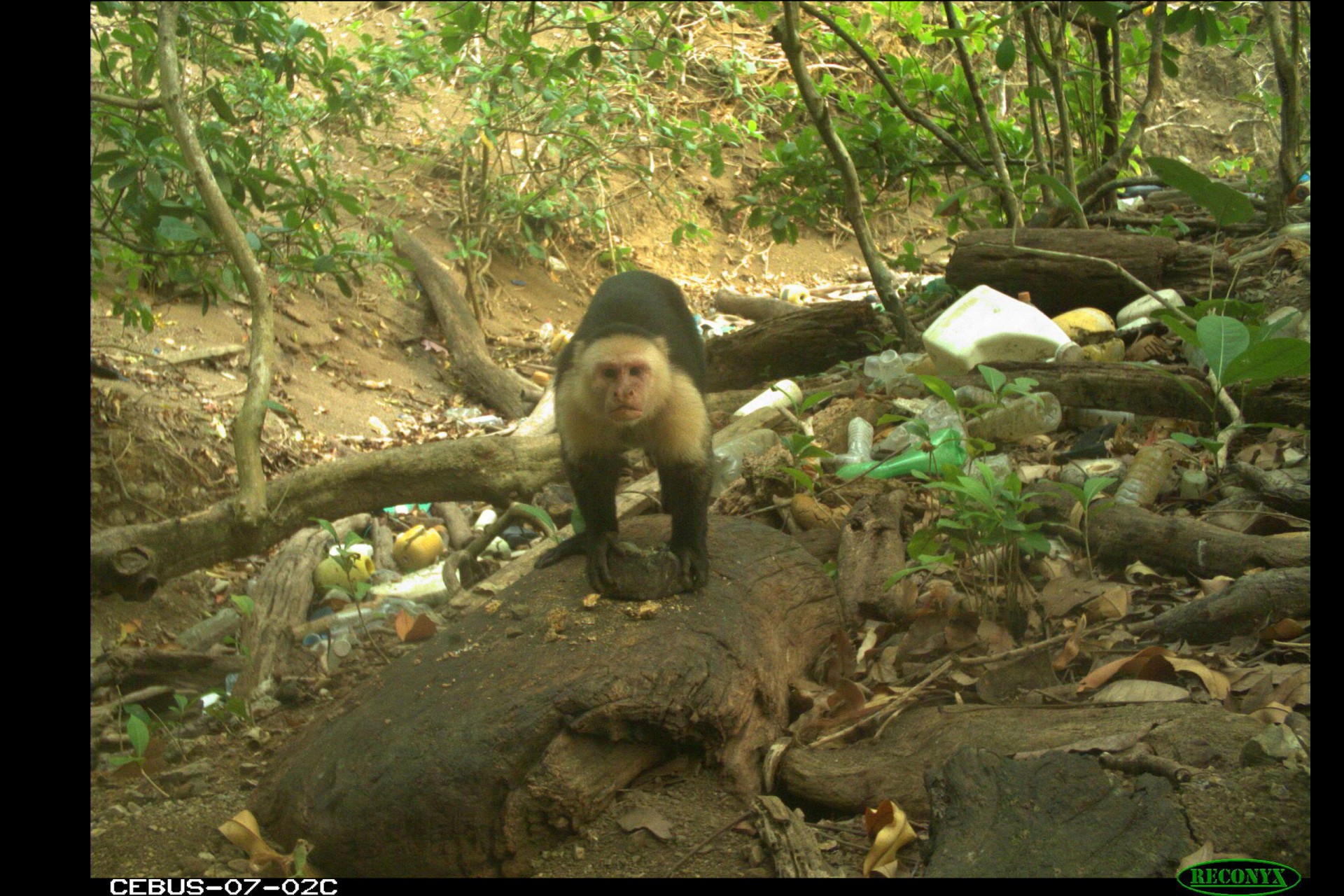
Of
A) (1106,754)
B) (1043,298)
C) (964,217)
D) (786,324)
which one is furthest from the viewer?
(964,217)

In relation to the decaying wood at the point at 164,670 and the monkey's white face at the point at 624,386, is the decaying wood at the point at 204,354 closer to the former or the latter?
the decaying wood at the point at 164,670

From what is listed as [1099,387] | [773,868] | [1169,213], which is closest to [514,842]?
[773,868]

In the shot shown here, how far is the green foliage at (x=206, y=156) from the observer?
364cm

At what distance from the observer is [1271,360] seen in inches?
112

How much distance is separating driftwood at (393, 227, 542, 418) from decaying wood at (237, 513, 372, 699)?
8.72 feet

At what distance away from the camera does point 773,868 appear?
2064 millimetres

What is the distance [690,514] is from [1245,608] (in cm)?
165

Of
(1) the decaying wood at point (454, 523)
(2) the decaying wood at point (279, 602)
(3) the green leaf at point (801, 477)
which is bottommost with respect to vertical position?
(1) the decaying wood at point (454, 523)

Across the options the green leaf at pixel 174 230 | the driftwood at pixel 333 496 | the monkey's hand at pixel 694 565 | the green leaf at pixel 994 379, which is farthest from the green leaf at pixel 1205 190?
the green leaf at pixel 174 230

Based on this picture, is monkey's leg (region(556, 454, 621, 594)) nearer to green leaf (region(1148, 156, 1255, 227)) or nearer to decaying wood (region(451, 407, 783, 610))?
decaying wood (region(451, 407, 783, 610))

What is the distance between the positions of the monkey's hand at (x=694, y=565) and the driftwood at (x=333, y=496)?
1947mm

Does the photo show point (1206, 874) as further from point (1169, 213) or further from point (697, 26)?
point (697, 26)

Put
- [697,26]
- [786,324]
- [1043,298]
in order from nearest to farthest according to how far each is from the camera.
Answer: [1043,298]
[786,324]
[697,26]

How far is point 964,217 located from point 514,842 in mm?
5633
